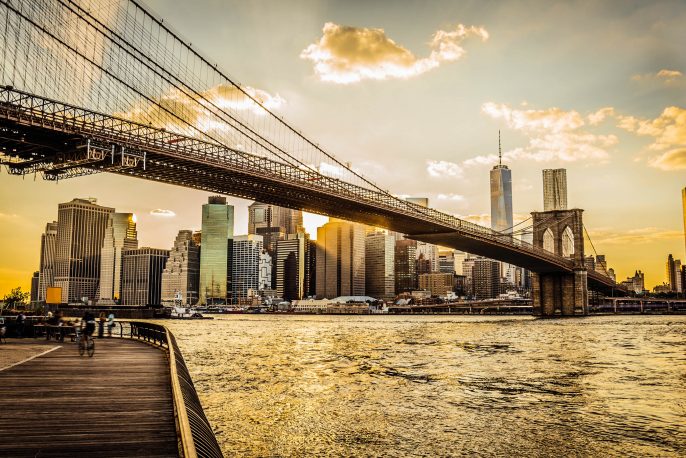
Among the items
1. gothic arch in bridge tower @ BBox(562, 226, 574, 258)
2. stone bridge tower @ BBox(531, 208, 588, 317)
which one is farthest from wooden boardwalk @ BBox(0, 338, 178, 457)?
gothic arch in bridge tower @ BBox(562, 226, 574, 258)

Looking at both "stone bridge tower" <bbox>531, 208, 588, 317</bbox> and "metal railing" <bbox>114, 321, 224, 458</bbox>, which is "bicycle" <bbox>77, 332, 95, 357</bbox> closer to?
"metal railing" <bbox>114, 321, 224, 458</bbox>

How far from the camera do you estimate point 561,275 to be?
92.2 meters

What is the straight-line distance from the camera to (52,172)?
39656mm

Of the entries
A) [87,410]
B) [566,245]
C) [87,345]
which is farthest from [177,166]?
[566,245]

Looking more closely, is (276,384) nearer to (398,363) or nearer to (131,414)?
(398,363)

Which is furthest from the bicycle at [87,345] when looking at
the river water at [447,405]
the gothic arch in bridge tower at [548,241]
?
the gothic arch in bridge tower at [548,241]

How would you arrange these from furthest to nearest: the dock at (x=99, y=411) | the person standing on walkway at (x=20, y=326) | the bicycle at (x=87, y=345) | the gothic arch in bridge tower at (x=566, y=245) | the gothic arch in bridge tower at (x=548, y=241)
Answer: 1. the gothic arch in bridge tower at (x=548, y=241)
2. the gothic arch in bridge tower at (x=566, y=245)
3. the person standing on walkway at (x=20, y=326)
4. the bicycle at (x=87, y=345)
5. the dock at (x=99, y=411)

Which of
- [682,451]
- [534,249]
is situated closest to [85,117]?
[682,451]

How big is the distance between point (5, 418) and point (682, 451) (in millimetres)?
11660

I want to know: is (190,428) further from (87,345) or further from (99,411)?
(87,345)

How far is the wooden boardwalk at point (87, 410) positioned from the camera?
698cm

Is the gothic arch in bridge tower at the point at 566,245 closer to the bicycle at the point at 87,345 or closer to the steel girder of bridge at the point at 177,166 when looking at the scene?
the steel girder of bridge at the point at 177,166

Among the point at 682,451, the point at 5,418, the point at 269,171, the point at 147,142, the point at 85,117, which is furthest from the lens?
the point at 269,171

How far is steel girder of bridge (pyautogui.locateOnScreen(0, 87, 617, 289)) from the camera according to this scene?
34406mm
